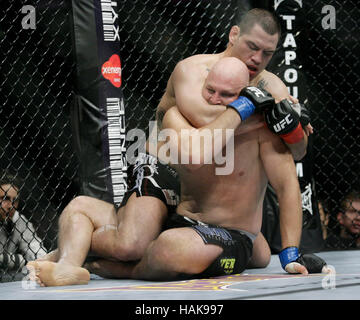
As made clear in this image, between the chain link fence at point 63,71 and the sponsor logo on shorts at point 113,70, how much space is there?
0.41 meters

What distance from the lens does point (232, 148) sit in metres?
1.71

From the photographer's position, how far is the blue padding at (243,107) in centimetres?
161

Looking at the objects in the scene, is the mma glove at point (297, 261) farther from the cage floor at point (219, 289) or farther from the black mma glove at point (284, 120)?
the black mma glove at point (284, 120)

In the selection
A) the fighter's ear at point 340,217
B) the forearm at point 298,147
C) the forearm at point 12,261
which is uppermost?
the forearm at point 298,147

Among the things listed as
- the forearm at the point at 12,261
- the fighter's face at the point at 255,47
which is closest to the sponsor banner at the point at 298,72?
the fighter's face at the point at 255,47

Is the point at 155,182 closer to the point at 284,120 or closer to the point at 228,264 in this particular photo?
the point at 228,264

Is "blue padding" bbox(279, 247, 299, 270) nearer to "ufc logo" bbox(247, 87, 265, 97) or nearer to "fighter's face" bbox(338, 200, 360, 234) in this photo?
"ufc logo" bbox(247, 87, 265, 97)

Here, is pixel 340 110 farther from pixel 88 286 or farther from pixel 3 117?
pixel 88 286

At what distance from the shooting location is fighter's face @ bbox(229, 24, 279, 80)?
1728 millimetres

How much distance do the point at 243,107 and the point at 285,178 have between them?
9.9 inches

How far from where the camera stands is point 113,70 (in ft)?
7.73

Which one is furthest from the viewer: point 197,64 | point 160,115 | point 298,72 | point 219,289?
point 298,72

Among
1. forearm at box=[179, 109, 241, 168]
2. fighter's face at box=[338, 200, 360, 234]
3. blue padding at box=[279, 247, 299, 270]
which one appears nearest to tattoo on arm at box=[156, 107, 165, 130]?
forearm at box=[179, 109, 241, 168]


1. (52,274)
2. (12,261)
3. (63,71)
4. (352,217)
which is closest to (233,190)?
(52,274)
